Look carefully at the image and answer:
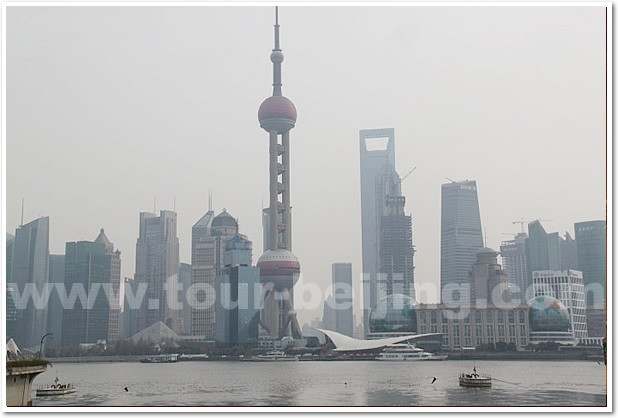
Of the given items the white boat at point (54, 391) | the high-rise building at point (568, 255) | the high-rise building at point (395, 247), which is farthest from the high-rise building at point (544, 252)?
the white boat at point (54, 391)

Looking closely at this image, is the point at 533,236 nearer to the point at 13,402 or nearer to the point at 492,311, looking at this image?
the point at 492,311

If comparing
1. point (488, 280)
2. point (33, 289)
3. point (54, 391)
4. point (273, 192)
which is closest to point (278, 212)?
point (273, 192)

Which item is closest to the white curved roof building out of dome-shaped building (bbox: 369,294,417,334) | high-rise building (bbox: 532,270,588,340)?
dome-shaped building (bbox: 369,294,417,334)

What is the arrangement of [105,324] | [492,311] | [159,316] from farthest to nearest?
[159,316] → [105,324] → [492,311]

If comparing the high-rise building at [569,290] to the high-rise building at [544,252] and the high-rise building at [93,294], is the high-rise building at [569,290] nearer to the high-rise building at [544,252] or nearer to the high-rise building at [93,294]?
the high-rise building at [544,252]

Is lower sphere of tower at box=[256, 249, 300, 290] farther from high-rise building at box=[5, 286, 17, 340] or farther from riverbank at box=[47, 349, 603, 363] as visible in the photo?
high-rise building at box=[5, 286, 17, 340]
